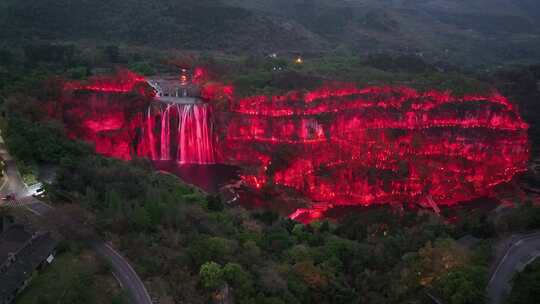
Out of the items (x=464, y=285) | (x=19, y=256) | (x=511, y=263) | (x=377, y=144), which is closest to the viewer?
(x=19, y=256)

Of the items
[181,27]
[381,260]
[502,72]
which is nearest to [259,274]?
[381,260]

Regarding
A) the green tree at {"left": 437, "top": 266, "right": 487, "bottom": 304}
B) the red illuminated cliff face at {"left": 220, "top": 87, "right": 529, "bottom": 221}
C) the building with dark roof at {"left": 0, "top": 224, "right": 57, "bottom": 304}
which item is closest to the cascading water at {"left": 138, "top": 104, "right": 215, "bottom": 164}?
the red illuminated cliff face at {"left": 220, "top": 87, "right": 529, "bottom": 221}

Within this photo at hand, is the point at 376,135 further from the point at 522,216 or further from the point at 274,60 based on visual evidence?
the point at 522,216

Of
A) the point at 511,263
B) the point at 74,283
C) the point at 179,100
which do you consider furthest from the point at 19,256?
the point at 179,100

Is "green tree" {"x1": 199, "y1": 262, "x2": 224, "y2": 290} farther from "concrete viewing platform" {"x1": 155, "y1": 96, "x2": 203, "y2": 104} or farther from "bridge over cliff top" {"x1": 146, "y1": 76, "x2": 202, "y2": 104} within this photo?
"bridge over cliff top" {"x1": 146, "y1": 76, "x2": 202, "y2": 104}

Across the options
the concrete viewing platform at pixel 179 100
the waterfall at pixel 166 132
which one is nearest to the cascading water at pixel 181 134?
the waterfall at pixel 166 132

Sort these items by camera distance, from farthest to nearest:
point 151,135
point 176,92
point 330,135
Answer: point 176,92, point 151,135, point 330,135

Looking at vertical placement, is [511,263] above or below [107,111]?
above

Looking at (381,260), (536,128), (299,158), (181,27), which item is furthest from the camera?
(181,27)

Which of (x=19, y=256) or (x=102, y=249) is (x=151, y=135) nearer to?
(x=102, y=249)
